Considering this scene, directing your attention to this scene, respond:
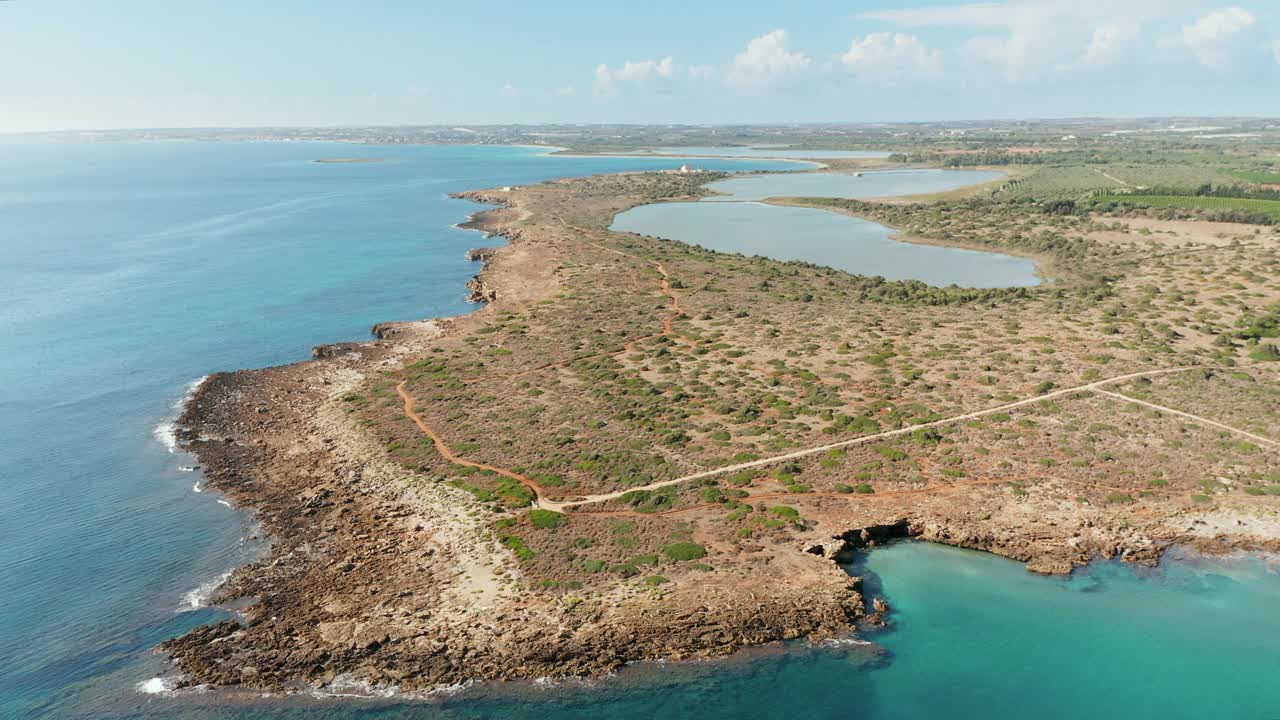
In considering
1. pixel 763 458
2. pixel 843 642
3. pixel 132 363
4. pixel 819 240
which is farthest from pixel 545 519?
pixel 819 240

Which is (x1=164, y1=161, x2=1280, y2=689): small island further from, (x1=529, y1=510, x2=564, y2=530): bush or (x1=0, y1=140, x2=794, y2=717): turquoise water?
(x1=0, y1=140, x2=794, y2=717): turquoise water

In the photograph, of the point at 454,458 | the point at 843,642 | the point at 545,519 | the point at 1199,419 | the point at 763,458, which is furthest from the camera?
the point at 1199,419

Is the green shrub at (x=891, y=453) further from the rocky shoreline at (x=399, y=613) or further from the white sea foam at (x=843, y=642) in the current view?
the white sea foam at (x=843, y=642)

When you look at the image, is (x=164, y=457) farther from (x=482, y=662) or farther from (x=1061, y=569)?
(x=1061, y=569)

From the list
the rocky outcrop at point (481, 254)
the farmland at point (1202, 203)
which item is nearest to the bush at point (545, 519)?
the rocky outcrop at point (481, 254)

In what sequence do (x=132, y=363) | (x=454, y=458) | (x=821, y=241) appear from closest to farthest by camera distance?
(x=454, y=458) → (x=132, y=363) → (x=821, y=241)

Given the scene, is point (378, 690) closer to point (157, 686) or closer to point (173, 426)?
point (157, 686)

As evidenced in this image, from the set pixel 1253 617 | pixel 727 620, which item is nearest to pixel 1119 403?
pixel 1253 617
